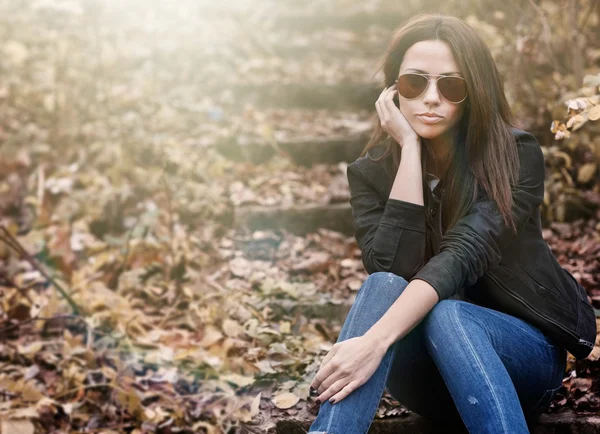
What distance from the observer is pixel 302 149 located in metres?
4.52

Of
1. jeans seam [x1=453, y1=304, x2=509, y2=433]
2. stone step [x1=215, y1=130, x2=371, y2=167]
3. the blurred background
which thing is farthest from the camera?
stone step [x1=215, y1=130, x2=371, y2=167]

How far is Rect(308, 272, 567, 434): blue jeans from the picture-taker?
1.82m

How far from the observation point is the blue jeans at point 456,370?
1816 millimetres

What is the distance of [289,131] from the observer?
478cm

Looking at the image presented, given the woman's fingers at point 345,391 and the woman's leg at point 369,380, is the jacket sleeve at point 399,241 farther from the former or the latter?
the woman's fingers at point 345,391

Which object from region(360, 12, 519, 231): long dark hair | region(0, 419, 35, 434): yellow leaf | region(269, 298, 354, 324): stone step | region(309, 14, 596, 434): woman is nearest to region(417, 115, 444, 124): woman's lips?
region(309, 14, 596, 434): woman

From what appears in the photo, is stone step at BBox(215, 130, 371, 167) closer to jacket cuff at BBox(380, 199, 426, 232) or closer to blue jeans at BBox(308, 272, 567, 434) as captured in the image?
jacket cuff at BBox(380, 199, 426, 232)

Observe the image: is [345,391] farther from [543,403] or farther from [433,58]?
[433,58]

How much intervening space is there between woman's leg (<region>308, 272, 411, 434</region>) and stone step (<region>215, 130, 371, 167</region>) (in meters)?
2.44

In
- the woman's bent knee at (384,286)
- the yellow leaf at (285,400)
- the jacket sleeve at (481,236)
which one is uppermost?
the jacket sleeve at (481,236)

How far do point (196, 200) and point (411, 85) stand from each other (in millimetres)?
2120

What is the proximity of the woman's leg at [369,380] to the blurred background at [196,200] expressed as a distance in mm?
417

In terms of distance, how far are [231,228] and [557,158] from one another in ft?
6.65

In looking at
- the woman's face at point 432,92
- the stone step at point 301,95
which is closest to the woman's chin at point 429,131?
the woman's face at point 432,92
